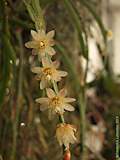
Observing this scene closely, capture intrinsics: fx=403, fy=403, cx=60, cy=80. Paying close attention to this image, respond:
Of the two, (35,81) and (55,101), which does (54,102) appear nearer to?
(55,101)

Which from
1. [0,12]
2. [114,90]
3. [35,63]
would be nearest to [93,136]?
[114,90]

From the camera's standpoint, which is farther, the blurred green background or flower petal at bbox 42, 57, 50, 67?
the blurred green background

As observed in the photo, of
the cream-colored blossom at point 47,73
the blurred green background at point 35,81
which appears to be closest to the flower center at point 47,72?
the cream-colored blossom at point 47,73

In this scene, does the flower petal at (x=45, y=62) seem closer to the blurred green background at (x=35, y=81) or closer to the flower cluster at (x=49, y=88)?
the flower cluster at (x=49, y=88)

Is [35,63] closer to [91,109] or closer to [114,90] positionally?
[91,109]

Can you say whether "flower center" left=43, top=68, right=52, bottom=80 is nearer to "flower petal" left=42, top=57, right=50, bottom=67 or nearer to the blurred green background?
"flower petal" left=42, top=57, right=50, bottom=67

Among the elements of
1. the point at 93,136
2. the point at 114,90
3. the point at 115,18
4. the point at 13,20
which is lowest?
the point at 93,136

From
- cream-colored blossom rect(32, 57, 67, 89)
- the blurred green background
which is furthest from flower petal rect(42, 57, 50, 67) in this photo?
the blurred green background

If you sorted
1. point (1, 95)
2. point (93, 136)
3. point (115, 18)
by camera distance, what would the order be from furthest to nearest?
point (115, 18), point (93, 136), point (1, 95)

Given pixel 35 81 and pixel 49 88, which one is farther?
Result: pixel 35 81

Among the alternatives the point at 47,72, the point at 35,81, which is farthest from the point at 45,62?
the point at 35,81

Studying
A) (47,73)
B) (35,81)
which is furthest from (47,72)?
(35,81)
